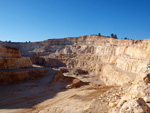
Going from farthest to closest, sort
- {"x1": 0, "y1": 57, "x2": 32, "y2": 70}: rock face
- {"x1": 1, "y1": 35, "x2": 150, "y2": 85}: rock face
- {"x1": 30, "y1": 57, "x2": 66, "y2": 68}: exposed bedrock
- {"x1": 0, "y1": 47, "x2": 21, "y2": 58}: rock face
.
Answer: {"x1": 30, "y1": 57, "x2": 66, "y2": 68}: exposed bedrock, {"x1": 1, "y1": 35, "x2": 150, "y2": 85}: rock face, {"x1": 0, "y1": 47, "x2": 21, "y2": 58}: rock face, {"x1": 0, "y1": 57, "x2": 32, "y2": 70}: rock face

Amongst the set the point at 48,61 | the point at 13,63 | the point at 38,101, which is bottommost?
the point at 38,101

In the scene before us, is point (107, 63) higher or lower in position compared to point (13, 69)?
higher

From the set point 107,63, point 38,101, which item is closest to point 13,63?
point 38,101

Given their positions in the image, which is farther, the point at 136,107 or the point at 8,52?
the point at 8,52

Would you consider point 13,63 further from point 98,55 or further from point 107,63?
point 98,55

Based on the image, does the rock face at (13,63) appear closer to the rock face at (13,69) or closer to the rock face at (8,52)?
the rock face at (13,69)

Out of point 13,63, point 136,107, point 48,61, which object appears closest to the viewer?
point 136,107

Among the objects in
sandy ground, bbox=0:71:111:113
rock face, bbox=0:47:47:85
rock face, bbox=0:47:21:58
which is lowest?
sandy ground, bbox=0:71:111:113

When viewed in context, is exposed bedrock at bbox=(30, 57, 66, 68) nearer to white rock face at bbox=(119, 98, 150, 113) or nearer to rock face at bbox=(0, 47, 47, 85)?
rock face at bbox=(0, 47, 47, 85)

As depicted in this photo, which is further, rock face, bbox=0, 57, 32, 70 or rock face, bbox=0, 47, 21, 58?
rock face, bbox=0, 47, 21, 58

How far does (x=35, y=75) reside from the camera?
22.7 meters

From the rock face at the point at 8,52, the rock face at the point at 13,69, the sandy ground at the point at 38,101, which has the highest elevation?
the rock face at the point at 8,52

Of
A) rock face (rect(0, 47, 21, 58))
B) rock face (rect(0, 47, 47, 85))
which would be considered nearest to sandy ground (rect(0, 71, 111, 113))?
rock face (rect(0, 47, 47, 85))

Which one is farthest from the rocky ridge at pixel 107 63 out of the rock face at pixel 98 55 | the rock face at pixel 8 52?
the rock face at pixel 8 52
